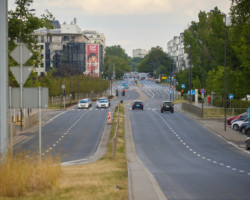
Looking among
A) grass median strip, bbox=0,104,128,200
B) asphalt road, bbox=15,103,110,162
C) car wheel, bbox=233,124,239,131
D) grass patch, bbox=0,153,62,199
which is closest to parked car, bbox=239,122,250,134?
car wheel, bbox=233,124,239,131

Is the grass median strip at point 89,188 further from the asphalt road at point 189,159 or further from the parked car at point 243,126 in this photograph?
the parked car at point 243,126

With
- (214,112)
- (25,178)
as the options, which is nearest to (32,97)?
(25,178)

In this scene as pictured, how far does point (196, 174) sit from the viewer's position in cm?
2030

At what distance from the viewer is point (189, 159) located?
2866 cm

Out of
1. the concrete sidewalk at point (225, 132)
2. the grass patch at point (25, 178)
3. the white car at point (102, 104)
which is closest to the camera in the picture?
the grass patch at point (25, 178)

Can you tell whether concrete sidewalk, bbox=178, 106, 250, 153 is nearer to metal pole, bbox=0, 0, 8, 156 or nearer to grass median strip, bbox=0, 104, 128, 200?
grass median strip, bbox=0, 104, 128, 200

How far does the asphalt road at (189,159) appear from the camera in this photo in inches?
614

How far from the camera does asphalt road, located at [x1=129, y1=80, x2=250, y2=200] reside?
614 inches

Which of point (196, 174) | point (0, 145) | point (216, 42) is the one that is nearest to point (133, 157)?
point (196, 174)

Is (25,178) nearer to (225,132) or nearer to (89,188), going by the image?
(89,188)

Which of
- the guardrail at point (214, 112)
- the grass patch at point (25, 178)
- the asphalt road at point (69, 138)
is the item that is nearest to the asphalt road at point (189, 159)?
the grass patch at point (25, 178)

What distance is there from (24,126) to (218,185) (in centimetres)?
3313

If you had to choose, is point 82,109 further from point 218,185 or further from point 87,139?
point 218,185

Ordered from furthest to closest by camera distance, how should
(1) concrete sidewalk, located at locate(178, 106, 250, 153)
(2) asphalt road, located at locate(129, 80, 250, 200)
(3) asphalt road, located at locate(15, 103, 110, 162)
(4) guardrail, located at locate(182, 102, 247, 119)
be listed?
1. (4) guardrail, located at locate(182, 102, 247, 119)
2. (1) concrete sidewalk, located at locate(178, 106, 250, 153)
3. (3) asphalt road, located at locate(15, 103, 110, 162)
4. (2) asphalt road, located at locate(129, 80, 250, 200)
